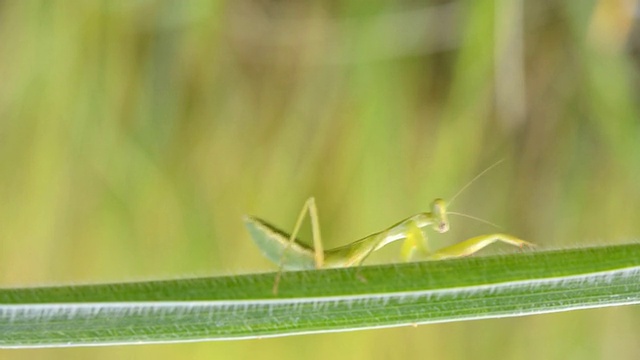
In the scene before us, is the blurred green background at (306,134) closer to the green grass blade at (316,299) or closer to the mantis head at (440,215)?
the mantis head at (440,215)


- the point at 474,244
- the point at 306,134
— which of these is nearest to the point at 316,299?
the point at 474,244

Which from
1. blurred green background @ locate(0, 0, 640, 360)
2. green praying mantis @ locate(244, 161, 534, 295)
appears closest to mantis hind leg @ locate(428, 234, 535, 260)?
green praying mantis @ locate(244, 161, 534, 295)

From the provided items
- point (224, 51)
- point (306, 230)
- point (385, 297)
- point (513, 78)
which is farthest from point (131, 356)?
point (513, 78)

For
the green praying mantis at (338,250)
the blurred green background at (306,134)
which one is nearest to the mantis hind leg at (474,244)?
the green praying mantis at (338,250)

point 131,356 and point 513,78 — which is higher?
point 513,78

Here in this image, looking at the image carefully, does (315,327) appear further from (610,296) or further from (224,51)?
(224,51)

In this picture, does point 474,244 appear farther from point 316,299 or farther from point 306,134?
point 306,134
